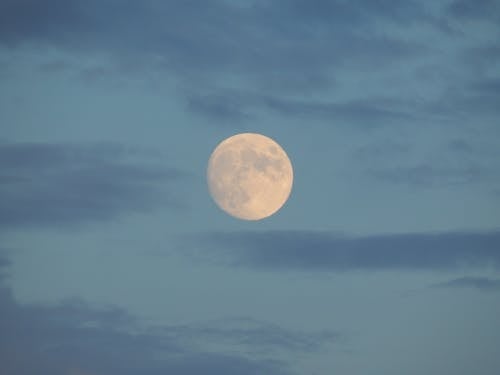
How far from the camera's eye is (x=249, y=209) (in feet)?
393

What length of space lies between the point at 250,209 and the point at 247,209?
1.15m

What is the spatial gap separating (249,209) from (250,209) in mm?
404

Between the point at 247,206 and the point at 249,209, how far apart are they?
1573mm

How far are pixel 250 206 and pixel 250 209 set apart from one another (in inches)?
47.5

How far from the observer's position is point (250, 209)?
120 metres

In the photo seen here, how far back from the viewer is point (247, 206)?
12075cm

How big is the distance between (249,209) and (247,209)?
2.55 ft

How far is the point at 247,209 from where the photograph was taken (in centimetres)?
11981

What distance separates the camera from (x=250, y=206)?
120 metres

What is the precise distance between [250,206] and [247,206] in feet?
4.14
